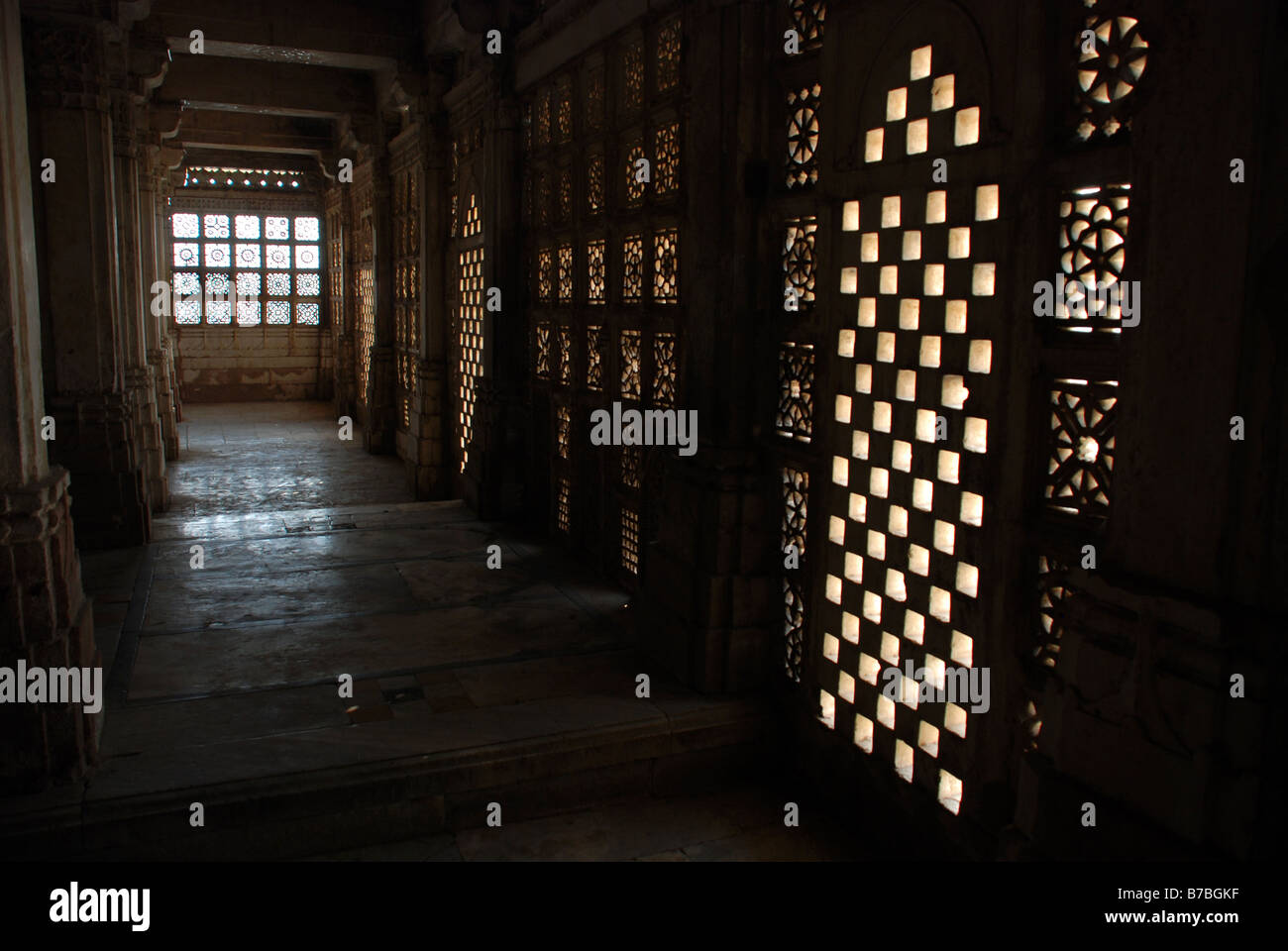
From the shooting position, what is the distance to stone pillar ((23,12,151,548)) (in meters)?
7.66

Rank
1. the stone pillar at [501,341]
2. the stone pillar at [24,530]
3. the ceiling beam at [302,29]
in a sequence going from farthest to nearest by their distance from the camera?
the ceiling beam at [302,29] → the stone pillar at [501,341] → the stone pillar at [24,530]

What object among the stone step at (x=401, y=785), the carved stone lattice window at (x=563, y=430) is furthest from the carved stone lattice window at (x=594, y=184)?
the stone step at (x=401, y=785)

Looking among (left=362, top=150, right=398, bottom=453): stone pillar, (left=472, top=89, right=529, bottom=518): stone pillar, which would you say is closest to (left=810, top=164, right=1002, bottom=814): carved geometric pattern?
(left=472, top=89, right=529, bottom=518): stone pillar

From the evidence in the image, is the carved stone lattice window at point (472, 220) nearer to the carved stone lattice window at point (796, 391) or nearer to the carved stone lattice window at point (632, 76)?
the carved stone lattice window at point (632, 76)

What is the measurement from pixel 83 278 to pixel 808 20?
6.04 m

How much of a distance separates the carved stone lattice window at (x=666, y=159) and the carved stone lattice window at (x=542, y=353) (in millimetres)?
2146

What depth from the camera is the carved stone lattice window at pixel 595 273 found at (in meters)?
7.08

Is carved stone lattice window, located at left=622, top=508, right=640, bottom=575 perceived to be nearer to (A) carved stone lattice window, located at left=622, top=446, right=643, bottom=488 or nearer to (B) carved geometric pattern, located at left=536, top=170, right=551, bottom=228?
(A) carved stone lattice window, located at left=622, top=446, right=643, bottom=488

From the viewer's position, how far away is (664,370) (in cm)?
626

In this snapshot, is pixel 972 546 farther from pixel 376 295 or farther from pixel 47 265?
pixel 376 295

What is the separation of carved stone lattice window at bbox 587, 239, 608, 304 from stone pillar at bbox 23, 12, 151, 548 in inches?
151

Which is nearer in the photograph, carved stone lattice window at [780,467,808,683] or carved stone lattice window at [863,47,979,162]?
carved stone lattice window at [863,47,979,162]

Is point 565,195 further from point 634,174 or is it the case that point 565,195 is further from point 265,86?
point 265,86

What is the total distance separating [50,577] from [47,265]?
4903 millimetres
